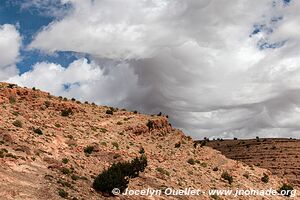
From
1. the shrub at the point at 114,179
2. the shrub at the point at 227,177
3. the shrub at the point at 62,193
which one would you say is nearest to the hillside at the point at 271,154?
the shrub at the point at 227,177

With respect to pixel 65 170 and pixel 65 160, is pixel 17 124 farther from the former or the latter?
pixel 65 170

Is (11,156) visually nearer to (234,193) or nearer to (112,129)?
(112,129)

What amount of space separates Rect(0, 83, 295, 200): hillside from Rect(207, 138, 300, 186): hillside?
41233 millimetres

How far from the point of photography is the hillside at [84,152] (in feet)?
117

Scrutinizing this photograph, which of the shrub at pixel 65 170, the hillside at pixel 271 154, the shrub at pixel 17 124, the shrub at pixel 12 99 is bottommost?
the shrub at pixel 65 170

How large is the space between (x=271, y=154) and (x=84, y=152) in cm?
9307

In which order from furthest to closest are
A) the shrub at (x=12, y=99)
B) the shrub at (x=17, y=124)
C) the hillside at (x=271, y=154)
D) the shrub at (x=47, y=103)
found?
the hillside at (x=271, y=154), the shrub at (x=47, y=103), the shrub at (x=12, y=99), the shrub at (x=17, y=124)

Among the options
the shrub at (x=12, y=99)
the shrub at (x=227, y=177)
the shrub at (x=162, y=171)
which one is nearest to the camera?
the shrub at (x=162, y=171)

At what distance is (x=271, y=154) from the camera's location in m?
128

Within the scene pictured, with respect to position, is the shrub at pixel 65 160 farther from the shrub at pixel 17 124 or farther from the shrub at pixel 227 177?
the shrub at pixel 227 177

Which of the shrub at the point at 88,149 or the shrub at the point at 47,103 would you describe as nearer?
the shrub at the point at 88,149

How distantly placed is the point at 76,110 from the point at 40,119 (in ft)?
34.2

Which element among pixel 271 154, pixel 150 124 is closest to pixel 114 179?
pixel 150 124

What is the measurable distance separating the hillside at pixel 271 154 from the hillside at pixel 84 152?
4123 cm
